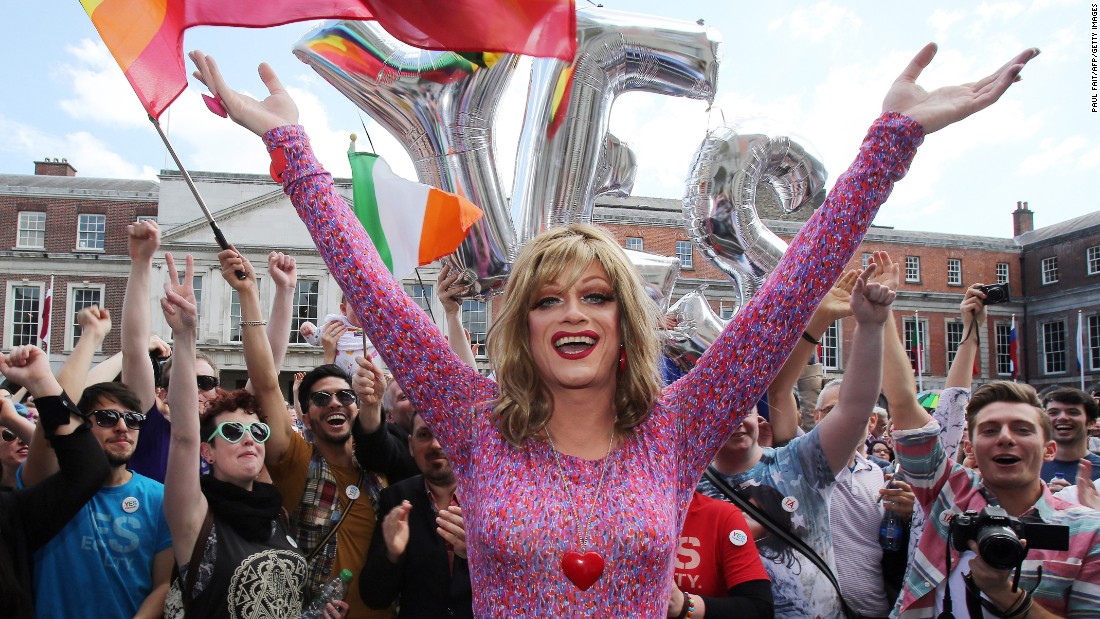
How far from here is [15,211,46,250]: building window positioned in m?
30.9

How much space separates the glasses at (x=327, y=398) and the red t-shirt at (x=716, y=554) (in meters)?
1.56

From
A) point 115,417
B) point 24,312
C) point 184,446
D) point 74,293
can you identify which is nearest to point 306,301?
point 74,293

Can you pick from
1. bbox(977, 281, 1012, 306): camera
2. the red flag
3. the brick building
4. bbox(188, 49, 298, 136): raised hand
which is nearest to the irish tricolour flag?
the red flag

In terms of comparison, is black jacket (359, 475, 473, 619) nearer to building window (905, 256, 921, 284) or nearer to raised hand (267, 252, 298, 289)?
raised hand (267, 252, 298, 289)

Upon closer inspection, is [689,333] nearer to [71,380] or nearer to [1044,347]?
[71,380]

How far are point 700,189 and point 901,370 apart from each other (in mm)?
1585

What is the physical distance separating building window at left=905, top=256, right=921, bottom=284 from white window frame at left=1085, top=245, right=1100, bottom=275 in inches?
253

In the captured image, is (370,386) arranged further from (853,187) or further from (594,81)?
(853,187)

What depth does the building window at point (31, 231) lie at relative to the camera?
3088 centimetres

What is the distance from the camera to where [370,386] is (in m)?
3.31

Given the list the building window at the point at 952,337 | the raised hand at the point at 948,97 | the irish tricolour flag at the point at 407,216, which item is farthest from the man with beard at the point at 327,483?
the building window at the point at 952,337

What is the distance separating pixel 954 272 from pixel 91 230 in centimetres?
3517

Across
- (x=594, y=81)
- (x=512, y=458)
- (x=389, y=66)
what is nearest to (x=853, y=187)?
(x=512, y=458)

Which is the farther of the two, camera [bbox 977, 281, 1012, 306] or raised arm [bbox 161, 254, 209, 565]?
camera [bbox 977, 281, 1012, 306]
